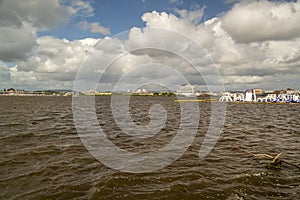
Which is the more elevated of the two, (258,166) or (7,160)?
(7,160)

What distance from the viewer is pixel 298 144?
18.6 metres

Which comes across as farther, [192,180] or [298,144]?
[298,144]

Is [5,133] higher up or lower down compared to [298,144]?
higher up

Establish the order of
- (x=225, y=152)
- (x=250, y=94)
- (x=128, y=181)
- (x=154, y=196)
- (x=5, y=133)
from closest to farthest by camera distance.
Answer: (x=154, y=196)
(x=128, y=181)
(x=225, y=152)
(x=5, y=133)
(x=250, y=94)

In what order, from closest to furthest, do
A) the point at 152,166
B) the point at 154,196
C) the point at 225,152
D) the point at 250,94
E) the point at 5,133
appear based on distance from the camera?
the point at 154,196
the point at 152,166
the point at 225,152
the point at 5,133
the point at 250,94

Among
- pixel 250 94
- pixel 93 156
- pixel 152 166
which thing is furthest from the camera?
pixel 250 94

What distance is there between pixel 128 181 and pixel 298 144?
16.1 m

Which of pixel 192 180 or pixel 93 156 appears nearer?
pixel 192 180

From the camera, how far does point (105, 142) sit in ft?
61.7

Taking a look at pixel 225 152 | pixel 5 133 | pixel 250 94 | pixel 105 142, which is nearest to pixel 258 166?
pixel 225 152

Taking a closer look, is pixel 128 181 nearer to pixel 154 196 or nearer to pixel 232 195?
pixel 154 196

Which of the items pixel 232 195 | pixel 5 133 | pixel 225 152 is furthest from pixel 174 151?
pixel 5 133

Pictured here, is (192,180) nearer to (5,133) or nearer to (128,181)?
(128,181)

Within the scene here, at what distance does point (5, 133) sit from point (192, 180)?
19.6 metres
